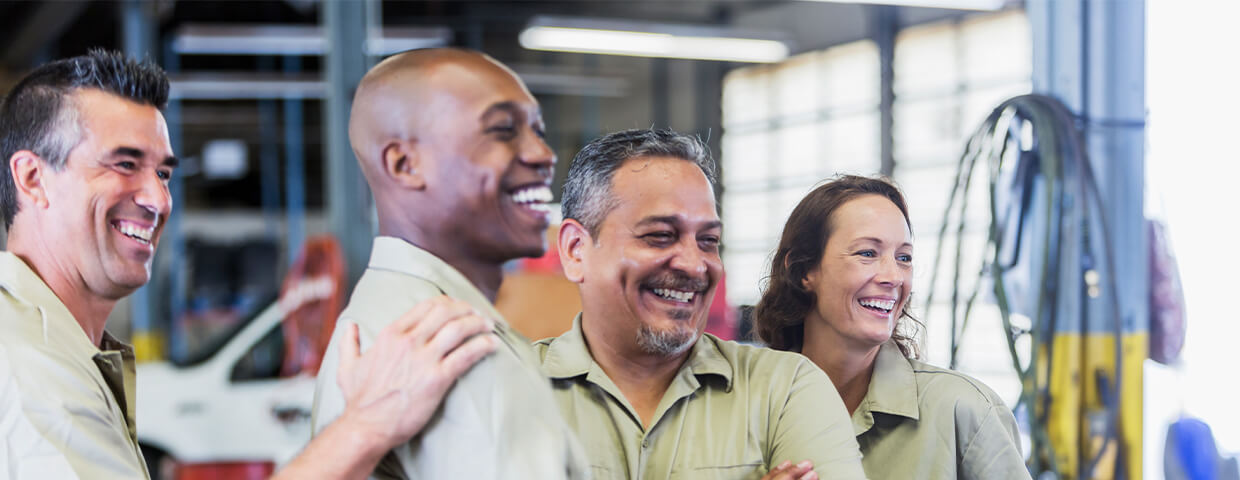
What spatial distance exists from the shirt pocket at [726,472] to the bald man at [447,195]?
0.15 m

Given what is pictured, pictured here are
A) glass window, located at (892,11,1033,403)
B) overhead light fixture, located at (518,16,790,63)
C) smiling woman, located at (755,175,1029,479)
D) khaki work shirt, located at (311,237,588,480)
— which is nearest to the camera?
khaki work shirt, located at (311,237,588,480)

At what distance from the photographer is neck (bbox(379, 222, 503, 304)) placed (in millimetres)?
1205

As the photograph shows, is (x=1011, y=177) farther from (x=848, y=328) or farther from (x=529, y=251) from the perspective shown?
(x=529, y=251)

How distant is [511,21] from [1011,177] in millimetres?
10064

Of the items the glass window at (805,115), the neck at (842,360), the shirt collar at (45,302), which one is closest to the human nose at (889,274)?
the neck at (842,360)

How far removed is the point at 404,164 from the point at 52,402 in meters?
0.56

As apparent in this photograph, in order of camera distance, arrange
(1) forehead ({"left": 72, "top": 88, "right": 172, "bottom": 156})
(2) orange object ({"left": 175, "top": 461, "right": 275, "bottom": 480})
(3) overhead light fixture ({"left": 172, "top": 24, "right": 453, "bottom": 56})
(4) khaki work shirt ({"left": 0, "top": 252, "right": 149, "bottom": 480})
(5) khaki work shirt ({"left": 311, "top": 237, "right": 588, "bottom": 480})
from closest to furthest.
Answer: (5) khaki work shirt ({"left": 311, "top": 237, "right": 588, "bottom": 480})
(4) khaki work shirt ({"left": 0, "top": 252, "right": 149, "bottom": 480})
(1) forehead ({"left": 72, "top": 88, "right": 172, "bottom": 156})
(2) orange object ({"left": 175, "top": 461, "right": 275, "bottom": 480})
(3) overhead light fixture ({"left": 172, "top": 24, "right": 453, "bottom": 56})

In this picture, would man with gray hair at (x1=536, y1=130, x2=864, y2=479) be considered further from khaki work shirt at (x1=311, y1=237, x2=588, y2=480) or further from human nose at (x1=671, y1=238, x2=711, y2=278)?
khaki work shirt at (x1=311, y1=237, x2=588, y2=480)

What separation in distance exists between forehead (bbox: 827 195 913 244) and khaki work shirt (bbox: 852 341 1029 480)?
0.19 m

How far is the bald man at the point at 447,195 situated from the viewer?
1.16 metres

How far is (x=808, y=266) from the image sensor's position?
1.43 m

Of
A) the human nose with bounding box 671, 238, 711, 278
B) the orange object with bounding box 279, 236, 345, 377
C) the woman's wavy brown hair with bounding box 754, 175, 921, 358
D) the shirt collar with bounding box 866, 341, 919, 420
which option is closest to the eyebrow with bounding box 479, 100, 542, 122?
the human nose with bounding box 671, 238, 711, 278

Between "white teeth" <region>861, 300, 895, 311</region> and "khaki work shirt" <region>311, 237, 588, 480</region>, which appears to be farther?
"white teeth" <region>861, 300, 895, 311</region>

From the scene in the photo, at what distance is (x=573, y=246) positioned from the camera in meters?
1.34
